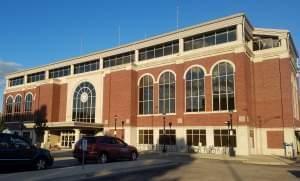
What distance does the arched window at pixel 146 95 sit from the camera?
43.9m

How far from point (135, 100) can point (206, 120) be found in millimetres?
12043

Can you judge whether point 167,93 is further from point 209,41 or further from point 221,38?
point 221,38

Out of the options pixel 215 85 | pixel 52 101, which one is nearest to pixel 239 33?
pixel 215 85

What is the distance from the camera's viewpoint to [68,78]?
182ft

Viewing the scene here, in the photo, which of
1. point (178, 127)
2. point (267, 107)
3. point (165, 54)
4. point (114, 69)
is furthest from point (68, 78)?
point (267, 107)

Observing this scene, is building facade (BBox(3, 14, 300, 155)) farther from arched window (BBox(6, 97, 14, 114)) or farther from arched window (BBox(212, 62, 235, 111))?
arched window (BBox(6, 97, 14, 114))

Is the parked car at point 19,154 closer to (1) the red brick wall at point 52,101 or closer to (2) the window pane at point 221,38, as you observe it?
(2) the window pane at point 221,38

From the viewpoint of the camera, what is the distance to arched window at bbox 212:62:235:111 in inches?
1419

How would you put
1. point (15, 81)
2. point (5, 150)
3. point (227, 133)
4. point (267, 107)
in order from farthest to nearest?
point (15, 81), point (267, 107), point (227, 133), point (5, 150)

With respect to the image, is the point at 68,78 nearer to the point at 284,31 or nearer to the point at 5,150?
the point at 284,31

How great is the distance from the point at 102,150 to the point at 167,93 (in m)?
21.9

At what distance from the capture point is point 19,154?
626 inches

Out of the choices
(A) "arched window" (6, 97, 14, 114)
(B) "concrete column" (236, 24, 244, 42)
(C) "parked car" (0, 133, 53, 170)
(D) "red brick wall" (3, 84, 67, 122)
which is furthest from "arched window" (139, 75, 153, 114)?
(A) "arched window" (6, 97, 14, 114)

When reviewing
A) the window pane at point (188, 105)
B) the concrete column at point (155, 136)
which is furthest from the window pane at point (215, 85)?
the concrete column at point (155, 136)
